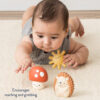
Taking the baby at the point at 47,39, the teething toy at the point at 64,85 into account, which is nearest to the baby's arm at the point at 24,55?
the baby at the point at 47,39

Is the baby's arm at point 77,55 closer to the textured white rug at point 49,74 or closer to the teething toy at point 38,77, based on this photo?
the textured white rug at point 49,74

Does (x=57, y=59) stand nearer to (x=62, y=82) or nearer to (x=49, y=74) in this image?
(x=49, y=74)

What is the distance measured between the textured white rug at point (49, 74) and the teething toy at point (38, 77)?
0.07 feet

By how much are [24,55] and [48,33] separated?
0.12 m

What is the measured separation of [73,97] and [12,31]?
1.72ft

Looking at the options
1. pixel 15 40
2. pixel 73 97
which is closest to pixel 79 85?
pixel 73 97

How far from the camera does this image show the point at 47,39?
0.95 m

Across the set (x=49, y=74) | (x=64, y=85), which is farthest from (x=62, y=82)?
(x=49, y=74)

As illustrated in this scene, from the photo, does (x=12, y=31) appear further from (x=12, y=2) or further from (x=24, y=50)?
(x=12, y=2)

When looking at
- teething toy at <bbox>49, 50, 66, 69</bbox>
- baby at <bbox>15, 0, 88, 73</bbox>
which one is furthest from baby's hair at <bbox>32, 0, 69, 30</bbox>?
teething toy at <bbox>49, 50, 66, 69</bbox>

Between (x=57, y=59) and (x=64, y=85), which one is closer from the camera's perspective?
(x=64, y=85)

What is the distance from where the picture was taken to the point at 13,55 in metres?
1.12

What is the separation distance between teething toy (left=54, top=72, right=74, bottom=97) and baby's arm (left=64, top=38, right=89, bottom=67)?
164 millimetres

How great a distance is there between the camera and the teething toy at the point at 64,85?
0.87 m
